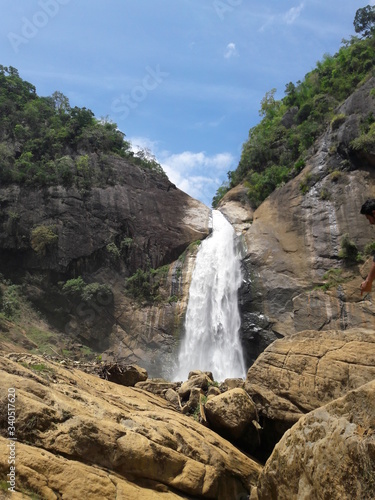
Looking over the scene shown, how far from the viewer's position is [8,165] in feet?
103

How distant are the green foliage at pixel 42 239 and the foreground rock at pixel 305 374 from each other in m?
22.5

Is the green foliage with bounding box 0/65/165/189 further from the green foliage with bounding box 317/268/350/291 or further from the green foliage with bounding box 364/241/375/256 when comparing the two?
the green foliage with bounding box 364/241/375/256

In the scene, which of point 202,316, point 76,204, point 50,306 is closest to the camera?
point 202,316

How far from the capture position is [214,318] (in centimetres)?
2516

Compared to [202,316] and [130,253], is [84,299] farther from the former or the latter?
[202,316]

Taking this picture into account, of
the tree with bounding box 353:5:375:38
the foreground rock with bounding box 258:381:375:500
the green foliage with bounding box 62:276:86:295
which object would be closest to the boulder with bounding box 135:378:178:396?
the foreground rock with bounding box 258:381:375:500

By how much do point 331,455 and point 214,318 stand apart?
21.3 metres

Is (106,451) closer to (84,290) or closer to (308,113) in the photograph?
(84,290)

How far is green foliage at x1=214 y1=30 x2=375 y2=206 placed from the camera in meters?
31.7

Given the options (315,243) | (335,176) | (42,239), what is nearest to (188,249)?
(315,243)

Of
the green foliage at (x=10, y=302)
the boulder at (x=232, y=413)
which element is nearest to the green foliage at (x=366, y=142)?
the boulder at (x=232, y=413)

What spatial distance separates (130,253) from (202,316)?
8631 mm

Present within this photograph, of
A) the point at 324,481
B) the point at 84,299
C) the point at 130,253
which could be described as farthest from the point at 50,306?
the point at 324,481

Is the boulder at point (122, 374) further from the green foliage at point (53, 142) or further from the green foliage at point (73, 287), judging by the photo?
the green foliage at point (53, 142)
